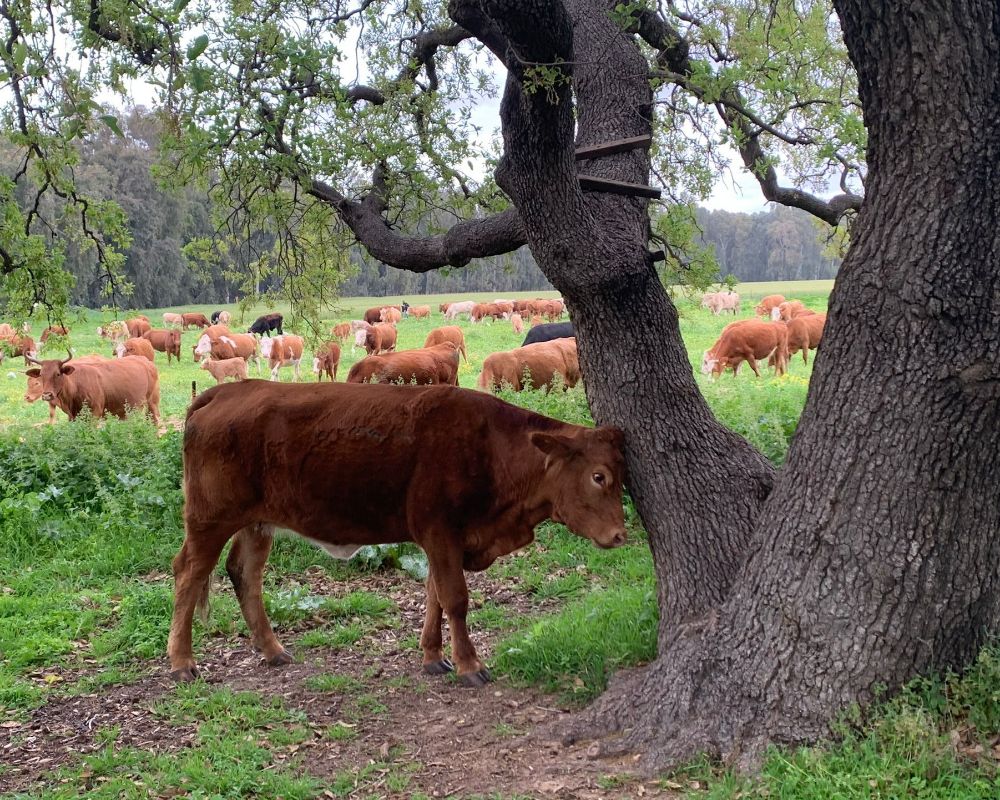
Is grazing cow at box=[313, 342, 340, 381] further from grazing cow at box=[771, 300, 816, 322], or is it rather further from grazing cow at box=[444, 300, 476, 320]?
grazing cow at box=[444, 300, 476, 320]

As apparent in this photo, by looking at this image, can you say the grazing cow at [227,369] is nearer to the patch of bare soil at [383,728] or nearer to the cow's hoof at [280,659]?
the patch of bare soil at [383,728]

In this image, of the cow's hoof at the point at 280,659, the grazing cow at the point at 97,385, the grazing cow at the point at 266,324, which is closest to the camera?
the cow's hoof at the point at 280,659

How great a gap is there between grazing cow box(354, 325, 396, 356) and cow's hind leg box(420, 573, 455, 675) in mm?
25736

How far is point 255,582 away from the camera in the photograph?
22.3 feet

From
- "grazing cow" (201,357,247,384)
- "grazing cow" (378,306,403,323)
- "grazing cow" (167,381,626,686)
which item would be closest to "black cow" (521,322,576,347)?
"grazing cow" (201,357,247,384)

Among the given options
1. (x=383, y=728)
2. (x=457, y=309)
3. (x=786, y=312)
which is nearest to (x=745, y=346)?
(x=786, y=312)

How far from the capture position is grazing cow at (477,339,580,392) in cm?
1955

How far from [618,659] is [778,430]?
5.54 metres

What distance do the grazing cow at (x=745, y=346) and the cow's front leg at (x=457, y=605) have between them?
1952cm

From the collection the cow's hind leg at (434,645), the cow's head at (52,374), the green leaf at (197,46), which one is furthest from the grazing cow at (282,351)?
the green leaf at (197,46)

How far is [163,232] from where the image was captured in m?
61.4

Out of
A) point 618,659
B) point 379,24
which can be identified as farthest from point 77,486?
point 618,659

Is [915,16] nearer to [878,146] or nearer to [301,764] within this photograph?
[878,146]

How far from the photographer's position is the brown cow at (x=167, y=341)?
3391cm
